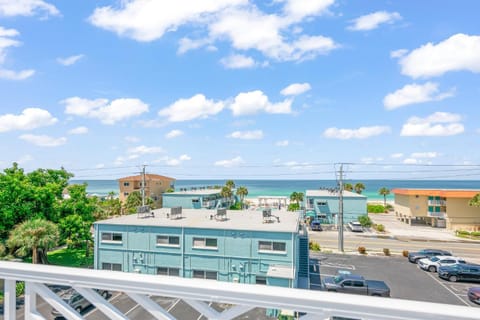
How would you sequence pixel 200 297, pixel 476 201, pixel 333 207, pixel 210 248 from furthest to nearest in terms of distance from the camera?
pixel 333 207 → pixel 476 201 → pixel 210 248 → pixel 200 297

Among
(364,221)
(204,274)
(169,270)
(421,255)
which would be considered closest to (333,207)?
(364,221)

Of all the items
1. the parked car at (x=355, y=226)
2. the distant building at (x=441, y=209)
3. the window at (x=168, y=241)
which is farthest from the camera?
the distant building at (x=441, y=209)

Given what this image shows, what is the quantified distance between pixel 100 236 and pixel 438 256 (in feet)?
92.2

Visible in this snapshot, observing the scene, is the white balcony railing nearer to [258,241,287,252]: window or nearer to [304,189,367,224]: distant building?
[258,241,287,252]: window

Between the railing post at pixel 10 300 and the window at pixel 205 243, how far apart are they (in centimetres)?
1826

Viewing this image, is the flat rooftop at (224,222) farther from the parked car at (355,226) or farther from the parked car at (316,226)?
the parked car at (355,226)

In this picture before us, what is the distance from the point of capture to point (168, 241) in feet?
66.9

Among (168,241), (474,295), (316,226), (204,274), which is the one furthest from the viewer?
(316,226)

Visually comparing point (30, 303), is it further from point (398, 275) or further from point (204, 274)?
point (398, 275)

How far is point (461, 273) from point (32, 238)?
3024cm

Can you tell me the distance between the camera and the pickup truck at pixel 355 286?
18.0 meters

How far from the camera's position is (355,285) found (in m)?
18.5

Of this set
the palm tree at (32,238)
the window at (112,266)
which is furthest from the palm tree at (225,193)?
the palm tree at (32,238)

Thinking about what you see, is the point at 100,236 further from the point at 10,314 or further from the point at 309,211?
the point at 309,211
